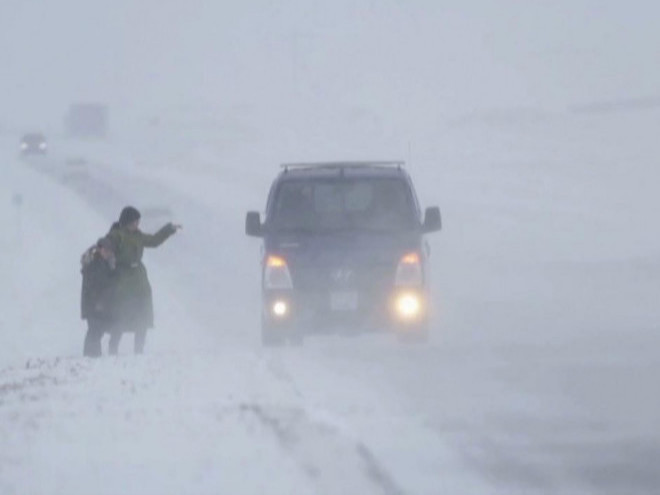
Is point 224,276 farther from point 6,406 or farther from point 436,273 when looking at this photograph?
point 6,406

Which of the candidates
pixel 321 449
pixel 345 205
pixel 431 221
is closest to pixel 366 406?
pixel 321 449

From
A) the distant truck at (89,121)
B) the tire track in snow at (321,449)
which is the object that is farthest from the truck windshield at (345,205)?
the distant truck at (89,121)

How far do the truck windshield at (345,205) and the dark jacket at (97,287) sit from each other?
7.20ft

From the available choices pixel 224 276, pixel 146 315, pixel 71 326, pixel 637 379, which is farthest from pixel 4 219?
pixel 637 379

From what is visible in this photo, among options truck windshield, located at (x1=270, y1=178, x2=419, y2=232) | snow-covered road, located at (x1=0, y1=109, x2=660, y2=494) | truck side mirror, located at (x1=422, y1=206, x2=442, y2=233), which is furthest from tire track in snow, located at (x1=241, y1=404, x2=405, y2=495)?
truck windshield, located at (x1=270, y1=178, x2=419, y2=232)

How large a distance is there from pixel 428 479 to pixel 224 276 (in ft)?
83.0

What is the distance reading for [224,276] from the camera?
35.0 meters

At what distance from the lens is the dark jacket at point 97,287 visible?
17.5 m

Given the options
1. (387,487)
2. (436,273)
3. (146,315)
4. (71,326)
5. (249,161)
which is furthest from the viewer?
(249,161)

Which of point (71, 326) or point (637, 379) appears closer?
point (637, 379)

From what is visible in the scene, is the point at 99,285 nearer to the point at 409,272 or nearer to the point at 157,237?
the point at 157,237

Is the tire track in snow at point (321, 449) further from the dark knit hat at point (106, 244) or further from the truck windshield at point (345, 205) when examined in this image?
the truck windshield at point (345, 205)

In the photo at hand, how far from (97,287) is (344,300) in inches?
97.8

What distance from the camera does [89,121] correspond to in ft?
338
